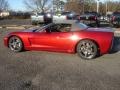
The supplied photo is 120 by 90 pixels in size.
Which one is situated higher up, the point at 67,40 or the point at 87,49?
the point at 67,40

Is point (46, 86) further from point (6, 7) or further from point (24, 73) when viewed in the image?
point (6, 7)

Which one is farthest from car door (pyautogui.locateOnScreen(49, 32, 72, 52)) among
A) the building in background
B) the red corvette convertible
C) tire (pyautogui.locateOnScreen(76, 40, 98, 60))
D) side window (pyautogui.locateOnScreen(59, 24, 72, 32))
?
the building in background

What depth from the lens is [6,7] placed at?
289 ft

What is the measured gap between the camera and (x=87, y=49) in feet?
29.0

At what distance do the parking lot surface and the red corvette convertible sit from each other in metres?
0.27

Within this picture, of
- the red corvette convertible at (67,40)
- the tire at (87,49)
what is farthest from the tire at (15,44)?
the tire at (87,49)

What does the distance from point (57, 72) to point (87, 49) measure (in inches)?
85.8

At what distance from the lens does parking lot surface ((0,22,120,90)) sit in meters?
5.88

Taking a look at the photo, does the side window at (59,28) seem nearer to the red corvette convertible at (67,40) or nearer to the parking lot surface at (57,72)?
the red corvette convertible at (67,40)

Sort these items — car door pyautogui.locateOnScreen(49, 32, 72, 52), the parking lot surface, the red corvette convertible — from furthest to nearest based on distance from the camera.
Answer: car door pyautogui.locateOnScreen(49, 32, 72, 52)
the red corvette convertible
the parking lot surface

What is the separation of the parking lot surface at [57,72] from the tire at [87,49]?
196mm

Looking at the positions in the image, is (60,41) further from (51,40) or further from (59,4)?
(59,4)

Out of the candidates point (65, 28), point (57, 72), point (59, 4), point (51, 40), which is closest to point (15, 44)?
point (51, 40)

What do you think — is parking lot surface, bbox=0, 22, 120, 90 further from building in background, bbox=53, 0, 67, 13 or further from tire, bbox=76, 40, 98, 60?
building in background, bbox=53, 0, 67, 13
